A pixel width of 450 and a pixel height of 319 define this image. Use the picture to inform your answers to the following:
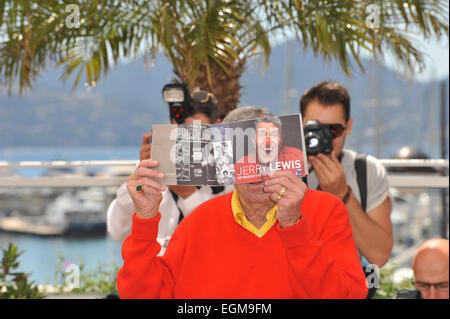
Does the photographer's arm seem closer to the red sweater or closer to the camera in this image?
the camera

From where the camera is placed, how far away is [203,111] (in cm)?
212

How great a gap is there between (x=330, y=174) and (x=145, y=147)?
2.29 feet

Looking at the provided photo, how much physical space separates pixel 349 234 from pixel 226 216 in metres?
0.36

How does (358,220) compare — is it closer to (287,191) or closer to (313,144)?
(313,144)

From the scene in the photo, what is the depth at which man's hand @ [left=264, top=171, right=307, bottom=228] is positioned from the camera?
1259mm

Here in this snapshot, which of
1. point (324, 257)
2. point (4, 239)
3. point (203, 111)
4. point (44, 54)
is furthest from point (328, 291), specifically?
point (4, 239)

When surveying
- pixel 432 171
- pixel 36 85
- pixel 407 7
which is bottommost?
pixel 432 171

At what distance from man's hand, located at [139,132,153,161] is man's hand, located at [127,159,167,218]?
21.6 inches

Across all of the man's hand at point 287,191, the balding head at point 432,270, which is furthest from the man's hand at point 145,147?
the balding head at point 432,270

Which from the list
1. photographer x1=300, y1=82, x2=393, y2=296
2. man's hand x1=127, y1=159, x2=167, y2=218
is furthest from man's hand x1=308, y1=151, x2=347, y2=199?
man's hand x1=127, y1=159, x2=167, y2=218

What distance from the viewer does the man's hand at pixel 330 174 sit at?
6.53 ft

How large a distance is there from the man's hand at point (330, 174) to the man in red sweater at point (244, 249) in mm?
429

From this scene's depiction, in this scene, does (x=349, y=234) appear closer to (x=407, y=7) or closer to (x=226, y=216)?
(x=226, y=216)

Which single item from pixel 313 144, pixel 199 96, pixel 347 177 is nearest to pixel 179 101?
pixel 199 96
